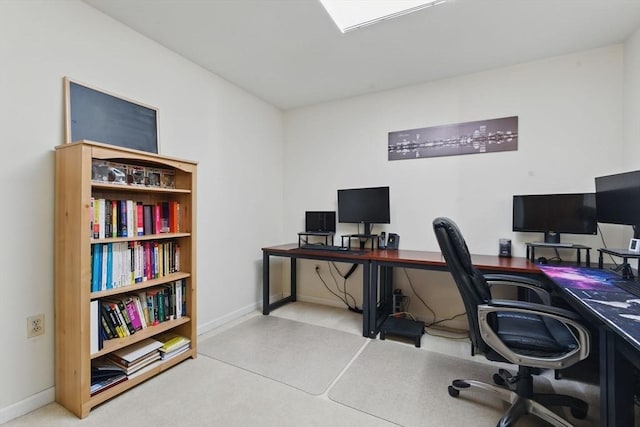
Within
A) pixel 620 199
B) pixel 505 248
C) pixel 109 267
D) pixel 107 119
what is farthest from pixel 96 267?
pixel 620 199

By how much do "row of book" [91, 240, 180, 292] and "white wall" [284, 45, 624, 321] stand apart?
1.79m

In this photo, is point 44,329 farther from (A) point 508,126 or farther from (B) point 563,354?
(A) point 508,126

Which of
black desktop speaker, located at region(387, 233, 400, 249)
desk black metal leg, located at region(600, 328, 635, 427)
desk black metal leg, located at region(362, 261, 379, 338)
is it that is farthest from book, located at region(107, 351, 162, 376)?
desk black metal leg, located at region(600, 328, 635, 427)

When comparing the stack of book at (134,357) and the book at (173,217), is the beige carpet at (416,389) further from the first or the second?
the book at (173,217)

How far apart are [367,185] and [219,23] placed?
2034 millimetres

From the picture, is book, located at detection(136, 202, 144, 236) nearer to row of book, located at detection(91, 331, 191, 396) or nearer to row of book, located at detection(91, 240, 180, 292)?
row of book, located at detection(91, 240, 180, 292)

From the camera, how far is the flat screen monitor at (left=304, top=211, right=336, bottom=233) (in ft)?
10.6

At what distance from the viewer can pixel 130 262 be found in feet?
5.99

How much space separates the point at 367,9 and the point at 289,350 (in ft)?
8.54

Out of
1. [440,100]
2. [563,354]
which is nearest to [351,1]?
[440,100]

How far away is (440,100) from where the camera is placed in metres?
2.79

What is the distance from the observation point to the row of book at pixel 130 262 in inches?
65.4

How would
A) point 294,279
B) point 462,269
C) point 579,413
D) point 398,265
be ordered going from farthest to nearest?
point 294,279, point 398,265, point 579,413, point 462,269

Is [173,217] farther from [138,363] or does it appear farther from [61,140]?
[138,363]
